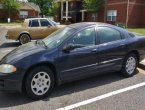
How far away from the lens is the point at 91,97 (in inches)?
213

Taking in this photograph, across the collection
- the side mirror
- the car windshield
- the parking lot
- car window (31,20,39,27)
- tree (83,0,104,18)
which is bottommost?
the parking lot

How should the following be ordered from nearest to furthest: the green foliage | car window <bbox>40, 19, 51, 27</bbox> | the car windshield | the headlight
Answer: the headlight, the car windshield, car window <bbox>40, 19, 51, 27</bbox>, the green foliage

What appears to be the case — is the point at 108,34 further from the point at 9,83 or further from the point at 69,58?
the point at 9,83

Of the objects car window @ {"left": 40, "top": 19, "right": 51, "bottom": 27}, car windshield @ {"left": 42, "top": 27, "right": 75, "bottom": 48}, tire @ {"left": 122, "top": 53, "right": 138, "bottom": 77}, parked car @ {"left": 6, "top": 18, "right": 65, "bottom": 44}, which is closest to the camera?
car windshield @ {"left": 42, "top": 27, "right": 75, "bottom": 48}

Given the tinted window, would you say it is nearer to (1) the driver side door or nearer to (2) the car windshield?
(1) the driver side door

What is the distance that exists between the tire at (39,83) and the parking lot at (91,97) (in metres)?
0.15

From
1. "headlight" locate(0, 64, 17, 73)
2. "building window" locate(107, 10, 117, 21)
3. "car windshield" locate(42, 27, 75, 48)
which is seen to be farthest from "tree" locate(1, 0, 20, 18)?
"headlight" locate(0, 64, 17, 73)

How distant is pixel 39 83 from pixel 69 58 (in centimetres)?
88

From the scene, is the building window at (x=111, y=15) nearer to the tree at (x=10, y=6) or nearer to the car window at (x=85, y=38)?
the tree at (x=10, y=6)

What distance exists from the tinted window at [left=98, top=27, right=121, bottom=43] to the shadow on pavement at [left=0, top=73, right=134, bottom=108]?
108cm

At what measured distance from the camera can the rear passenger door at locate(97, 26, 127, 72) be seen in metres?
6.18

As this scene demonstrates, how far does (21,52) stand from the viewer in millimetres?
5578

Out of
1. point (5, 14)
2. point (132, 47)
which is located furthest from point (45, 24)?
point (5, 14)

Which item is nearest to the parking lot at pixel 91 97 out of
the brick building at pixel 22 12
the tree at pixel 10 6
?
the tree at pixel 10 6
